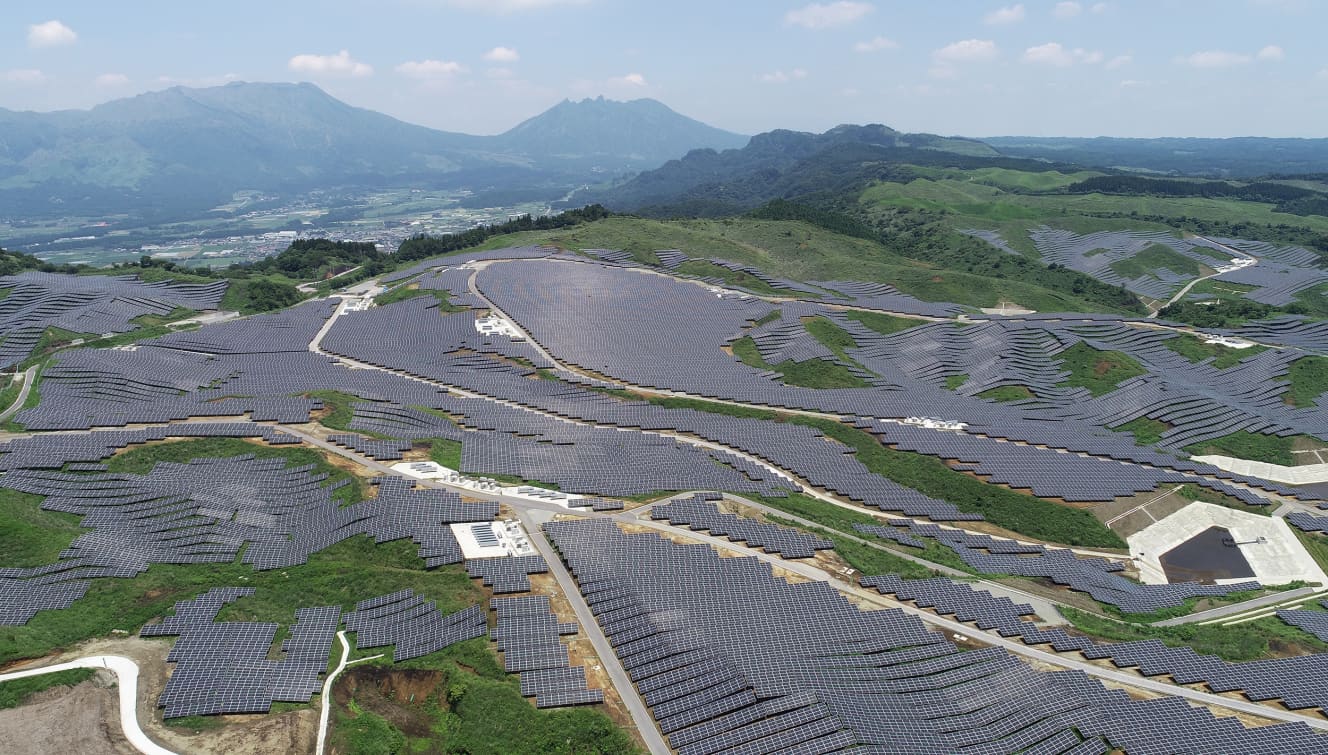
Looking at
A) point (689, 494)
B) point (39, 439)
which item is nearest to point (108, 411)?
point (39, 439)

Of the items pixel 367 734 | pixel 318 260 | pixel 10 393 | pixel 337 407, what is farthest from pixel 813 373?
pixel 318 260

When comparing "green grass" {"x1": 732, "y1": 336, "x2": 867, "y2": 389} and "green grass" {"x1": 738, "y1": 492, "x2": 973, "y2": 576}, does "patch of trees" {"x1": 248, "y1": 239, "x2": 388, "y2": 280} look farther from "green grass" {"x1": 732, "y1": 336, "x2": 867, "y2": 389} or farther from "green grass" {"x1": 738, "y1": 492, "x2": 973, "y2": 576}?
"green grass" {"x1": 738, "y1": 492, "x2": 973, "y2": 576}

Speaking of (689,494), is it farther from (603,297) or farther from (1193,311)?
(1193,311)

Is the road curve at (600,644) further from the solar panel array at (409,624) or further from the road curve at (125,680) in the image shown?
the road curve at (125,680)

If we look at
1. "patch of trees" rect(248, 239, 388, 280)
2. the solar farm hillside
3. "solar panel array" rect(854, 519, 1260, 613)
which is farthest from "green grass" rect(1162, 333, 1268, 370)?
"patch of trees" rect(248, 239, 388, 280)

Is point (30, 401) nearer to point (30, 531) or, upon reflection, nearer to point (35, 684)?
point (30, 531)

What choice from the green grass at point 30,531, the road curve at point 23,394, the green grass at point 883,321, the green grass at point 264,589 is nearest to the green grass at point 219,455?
the green grass at point 30,531

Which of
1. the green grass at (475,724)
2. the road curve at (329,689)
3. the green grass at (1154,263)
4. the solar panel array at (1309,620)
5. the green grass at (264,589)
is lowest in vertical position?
the solar panel array at (1309,620)
